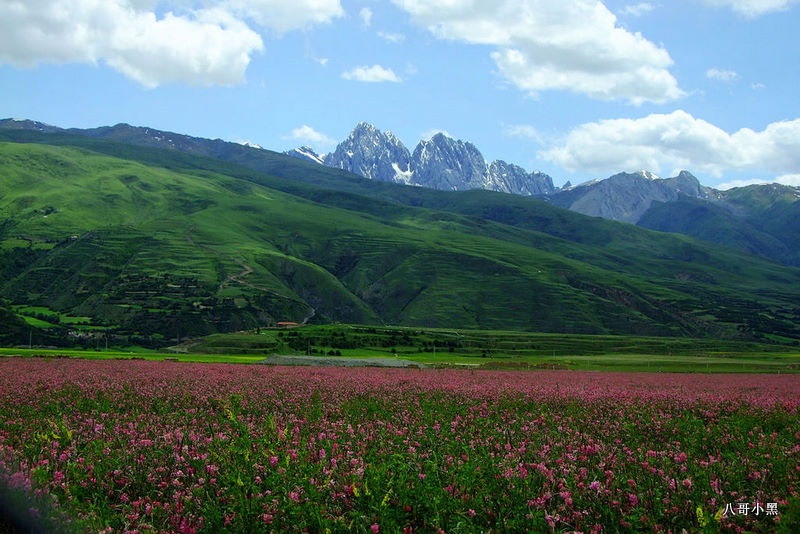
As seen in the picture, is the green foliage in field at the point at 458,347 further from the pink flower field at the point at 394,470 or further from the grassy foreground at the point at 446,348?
the pink flower field at the point at 394,470

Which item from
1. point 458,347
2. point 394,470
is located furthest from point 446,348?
point 394,470

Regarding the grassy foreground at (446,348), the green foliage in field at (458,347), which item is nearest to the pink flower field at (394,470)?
the green foliage in field at (458,347)

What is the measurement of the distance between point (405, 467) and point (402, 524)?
120 centimetres

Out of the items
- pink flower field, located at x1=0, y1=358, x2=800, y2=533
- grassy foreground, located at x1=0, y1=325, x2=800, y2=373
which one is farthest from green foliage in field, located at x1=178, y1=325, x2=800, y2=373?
pink flower field, located at x1=0, y1=358, x2=800, y2=533

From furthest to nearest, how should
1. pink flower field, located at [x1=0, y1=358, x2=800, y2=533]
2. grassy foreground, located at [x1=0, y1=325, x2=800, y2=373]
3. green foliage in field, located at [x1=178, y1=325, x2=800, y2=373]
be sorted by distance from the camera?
green foliage in field, located at [x1=178, y1=325, x2=800, y2=373] → grassy foreground, located at [x1=0, y1=325, x2=800, y2=373] → pink flower field, located at [x1=0, y1=358, x2=800, y2=533]

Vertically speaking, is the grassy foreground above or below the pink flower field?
below

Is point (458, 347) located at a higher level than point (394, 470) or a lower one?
lower

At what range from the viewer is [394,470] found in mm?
10539

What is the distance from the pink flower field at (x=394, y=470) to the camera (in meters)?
8.60

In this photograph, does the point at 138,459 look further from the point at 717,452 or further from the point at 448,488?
the point at 717,452

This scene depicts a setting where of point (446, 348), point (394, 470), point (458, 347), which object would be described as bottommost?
point (458, 347)

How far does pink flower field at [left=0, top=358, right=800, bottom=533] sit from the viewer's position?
860 centimetres

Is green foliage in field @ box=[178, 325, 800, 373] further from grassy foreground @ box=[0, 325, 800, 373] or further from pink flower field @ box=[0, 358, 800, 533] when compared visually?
pink flower field @ box=[0, 358, 800, 533]

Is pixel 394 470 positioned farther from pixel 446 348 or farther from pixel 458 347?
pixel 458 347
